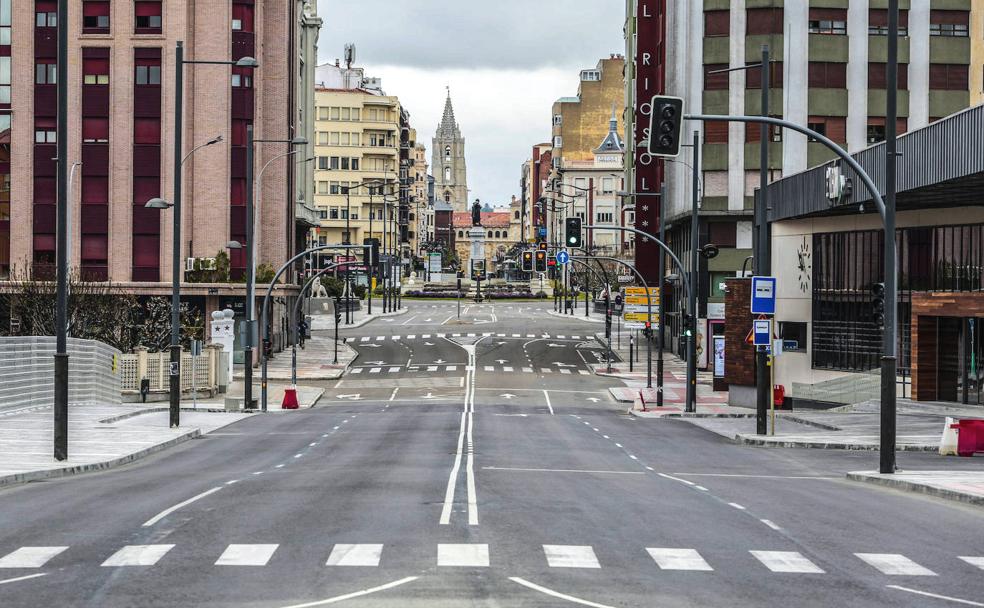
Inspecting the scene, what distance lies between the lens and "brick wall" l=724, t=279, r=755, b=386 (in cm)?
4741

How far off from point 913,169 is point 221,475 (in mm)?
21534

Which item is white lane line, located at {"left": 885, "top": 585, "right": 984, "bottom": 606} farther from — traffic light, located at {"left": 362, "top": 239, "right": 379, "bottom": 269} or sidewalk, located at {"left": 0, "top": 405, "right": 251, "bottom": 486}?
traffic light, located at {"left": 362, "top": 239, "right": 379, "bottom": 269}

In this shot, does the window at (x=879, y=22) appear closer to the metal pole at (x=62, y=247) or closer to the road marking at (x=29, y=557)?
the metal pole at (x=62, y=247)

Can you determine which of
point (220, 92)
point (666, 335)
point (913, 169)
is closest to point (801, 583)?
point (913, 169)

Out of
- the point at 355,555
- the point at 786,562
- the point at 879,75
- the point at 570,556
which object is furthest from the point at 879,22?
the point at 355,555

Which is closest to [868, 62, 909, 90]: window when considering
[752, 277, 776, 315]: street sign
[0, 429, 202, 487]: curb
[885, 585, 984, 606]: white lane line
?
[752, 277, 776, 315]: street sign

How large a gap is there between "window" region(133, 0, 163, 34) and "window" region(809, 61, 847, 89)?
38.3m

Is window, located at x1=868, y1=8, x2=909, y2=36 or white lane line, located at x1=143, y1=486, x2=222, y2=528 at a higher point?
window, located at x1=868, y1=8, x2=909, y2=36

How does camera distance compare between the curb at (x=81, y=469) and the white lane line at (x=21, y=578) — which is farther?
the curb at (x=81, y=469)

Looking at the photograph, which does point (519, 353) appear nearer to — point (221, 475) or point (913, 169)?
point (913, 169)

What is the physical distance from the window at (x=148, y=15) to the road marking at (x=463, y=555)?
64.5 meters

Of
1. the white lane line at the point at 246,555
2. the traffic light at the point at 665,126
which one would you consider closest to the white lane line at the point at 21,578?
the white lane line at the point at 246,555

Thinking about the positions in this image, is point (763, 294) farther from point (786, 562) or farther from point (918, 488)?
point (786, 562)

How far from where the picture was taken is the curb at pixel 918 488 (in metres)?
19.7
